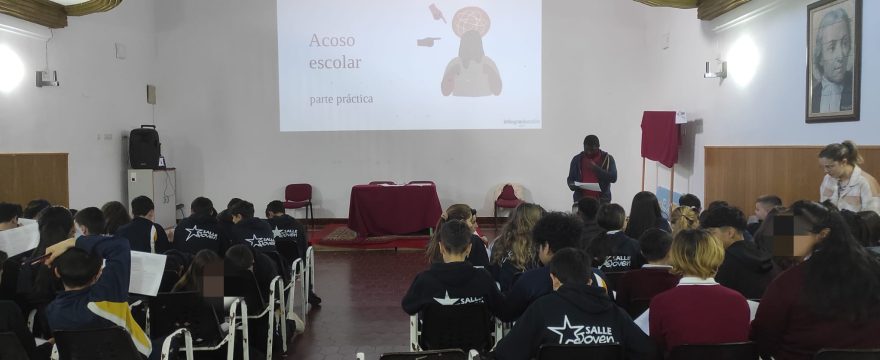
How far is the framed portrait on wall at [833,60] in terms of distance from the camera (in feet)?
15.8

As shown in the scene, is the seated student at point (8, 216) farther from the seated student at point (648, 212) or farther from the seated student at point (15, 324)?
the seated student at point (648, 212)

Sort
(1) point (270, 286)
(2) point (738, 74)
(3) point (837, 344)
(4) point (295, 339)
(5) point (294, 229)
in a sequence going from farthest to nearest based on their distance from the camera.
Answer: (2) point (738, 74), (5) point (294, 229), (4) point (295, 339), (1) point (270, 286), (3) point (837, 344)

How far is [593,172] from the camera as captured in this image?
20.8 ft

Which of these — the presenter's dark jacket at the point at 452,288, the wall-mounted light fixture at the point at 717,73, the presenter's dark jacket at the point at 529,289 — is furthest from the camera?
the wall-mounted light fixture at the point at 717,73

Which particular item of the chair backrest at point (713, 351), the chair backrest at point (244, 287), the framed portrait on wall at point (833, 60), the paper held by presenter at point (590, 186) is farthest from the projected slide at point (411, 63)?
the chair backrest at point (713, 351)

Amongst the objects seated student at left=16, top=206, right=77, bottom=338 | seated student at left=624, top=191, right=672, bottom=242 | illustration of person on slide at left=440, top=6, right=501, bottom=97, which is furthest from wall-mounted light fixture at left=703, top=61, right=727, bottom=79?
seated student at left=16, top=206, right=77, bottom=338

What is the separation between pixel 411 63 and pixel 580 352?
775cm

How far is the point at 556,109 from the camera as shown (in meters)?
9.66

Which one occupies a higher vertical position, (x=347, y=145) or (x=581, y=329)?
(x=347, y=145)

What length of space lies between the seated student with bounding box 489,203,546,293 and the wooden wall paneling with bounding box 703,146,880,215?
2850 millimetres

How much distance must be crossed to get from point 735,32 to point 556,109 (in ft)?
10.3

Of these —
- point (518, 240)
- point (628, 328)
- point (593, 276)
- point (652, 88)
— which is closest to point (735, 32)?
point (652, 88)

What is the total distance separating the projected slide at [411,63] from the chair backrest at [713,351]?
7573 mm

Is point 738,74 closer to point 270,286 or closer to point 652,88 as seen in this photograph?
point 652,88
